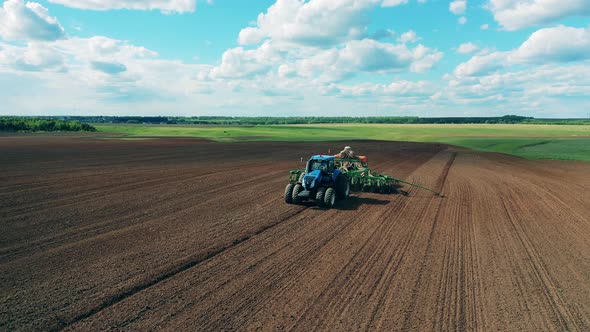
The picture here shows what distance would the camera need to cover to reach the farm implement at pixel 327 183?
16719mm

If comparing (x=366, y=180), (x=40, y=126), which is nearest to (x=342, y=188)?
(x=366, y=180)

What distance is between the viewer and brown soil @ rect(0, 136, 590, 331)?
7.67 metres

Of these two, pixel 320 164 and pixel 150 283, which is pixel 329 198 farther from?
pixel 150 283

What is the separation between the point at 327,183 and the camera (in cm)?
1761

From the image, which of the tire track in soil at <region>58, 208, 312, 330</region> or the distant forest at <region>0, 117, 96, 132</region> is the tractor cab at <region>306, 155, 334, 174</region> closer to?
the tire track in soil at <region>58, 208, 312, 330</region>

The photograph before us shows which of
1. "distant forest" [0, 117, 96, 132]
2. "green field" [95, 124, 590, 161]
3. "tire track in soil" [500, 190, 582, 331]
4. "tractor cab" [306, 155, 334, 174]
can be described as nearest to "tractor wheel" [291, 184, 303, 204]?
"tractor cab" [306, 155, 334, 174]

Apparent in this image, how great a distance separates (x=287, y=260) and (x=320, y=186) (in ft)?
23.5

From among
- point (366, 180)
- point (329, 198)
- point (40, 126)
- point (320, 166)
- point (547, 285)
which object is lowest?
point (547, 285)

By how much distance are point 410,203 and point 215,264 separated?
1094 cm

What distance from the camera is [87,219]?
572 inches

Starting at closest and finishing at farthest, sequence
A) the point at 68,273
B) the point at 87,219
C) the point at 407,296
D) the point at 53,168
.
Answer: the point at 407,296
the point at 68,273
the point at 87,219
the point at 53,168

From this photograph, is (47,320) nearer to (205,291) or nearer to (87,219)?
(205,291)

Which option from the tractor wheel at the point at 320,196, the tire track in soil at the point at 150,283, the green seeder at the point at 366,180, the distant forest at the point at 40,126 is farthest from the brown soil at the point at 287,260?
the distant forest at the point at 40,126

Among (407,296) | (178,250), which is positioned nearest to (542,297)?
(407,296)
